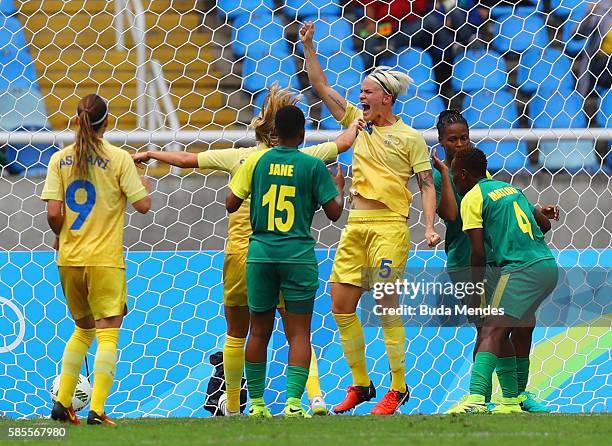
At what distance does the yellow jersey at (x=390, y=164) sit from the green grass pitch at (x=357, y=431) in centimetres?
124

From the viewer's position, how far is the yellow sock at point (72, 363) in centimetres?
552

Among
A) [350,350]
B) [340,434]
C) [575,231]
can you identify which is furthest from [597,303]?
[340,434]

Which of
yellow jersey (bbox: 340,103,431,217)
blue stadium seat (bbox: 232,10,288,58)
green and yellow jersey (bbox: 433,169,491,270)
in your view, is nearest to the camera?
yellow jersey (bbox: 340,103,431,217)

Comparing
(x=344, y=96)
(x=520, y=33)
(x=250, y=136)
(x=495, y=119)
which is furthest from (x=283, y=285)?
(x=520, y=33)

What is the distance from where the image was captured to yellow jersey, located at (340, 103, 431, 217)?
21.0ft

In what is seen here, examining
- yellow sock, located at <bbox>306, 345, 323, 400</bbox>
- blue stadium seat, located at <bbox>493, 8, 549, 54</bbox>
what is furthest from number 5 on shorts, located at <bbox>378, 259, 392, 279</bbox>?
blue stadium seat, located at <bbox>493, 8, 549, 54</bbox>

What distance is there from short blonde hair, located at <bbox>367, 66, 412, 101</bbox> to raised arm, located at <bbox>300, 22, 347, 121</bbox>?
0.24 metres

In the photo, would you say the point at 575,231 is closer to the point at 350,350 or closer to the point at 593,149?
the point at 593,149

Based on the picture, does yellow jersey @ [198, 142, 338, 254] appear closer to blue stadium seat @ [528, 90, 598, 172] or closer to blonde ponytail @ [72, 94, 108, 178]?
blonde ponytail @ [72, 94, 108, 178]

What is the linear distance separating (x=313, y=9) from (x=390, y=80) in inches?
116

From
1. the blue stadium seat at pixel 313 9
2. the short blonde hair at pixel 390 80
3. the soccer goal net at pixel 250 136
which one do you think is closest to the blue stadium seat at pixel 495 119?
the soccer goal net at pixel 250 136

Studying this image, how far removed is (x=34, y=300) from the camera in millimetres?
7234

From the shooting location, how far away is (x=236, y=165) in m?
6.23

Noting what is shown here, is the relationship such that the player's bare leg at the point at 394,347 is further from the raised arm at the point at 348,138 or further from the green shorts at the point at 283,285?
the raised arm at the point at 348,138
